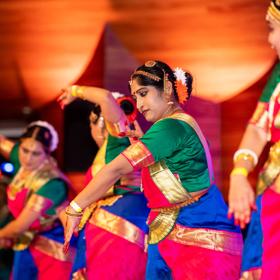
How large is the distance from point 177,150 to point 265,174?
0.35 m

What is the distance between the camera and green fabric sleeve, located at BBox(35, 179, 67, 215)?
3816 mm

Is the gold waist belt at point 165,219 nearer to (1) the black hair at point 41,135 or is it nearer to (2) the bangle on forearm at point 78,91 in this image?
(2) the bangle on forearm at point 78,91

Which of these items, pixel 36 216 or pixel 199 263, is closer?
pixel 199 263

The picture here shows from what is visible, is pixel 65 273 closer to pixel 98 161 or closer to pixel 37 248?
pixel 37 248

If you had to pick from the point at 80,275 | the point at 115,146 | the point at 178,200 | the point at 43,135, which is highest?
the point at 178,200

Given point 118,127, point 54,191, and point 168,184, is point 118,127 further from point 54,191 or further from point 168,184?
point 54,191

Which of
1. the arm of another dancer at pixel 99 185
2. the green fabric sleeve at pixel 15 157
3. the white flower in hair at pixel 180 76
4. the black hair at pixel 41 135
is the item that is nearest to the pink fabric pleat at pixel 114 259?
the arm of another dancer at pixel 99 185

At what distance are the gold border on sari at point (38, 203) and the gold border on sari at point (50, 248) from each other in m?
0.20

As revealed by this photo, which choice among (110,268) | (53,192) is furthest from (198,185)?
(53,192)

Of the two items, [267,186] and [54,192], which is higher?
[267,186]

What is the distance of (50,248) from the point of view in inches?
151

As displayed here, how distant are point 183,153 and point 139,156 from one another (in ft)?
0.66

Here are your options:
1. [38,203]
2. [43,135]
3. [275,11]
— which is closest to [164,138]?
[275,11]

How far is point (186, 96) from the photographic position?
8.53ft
